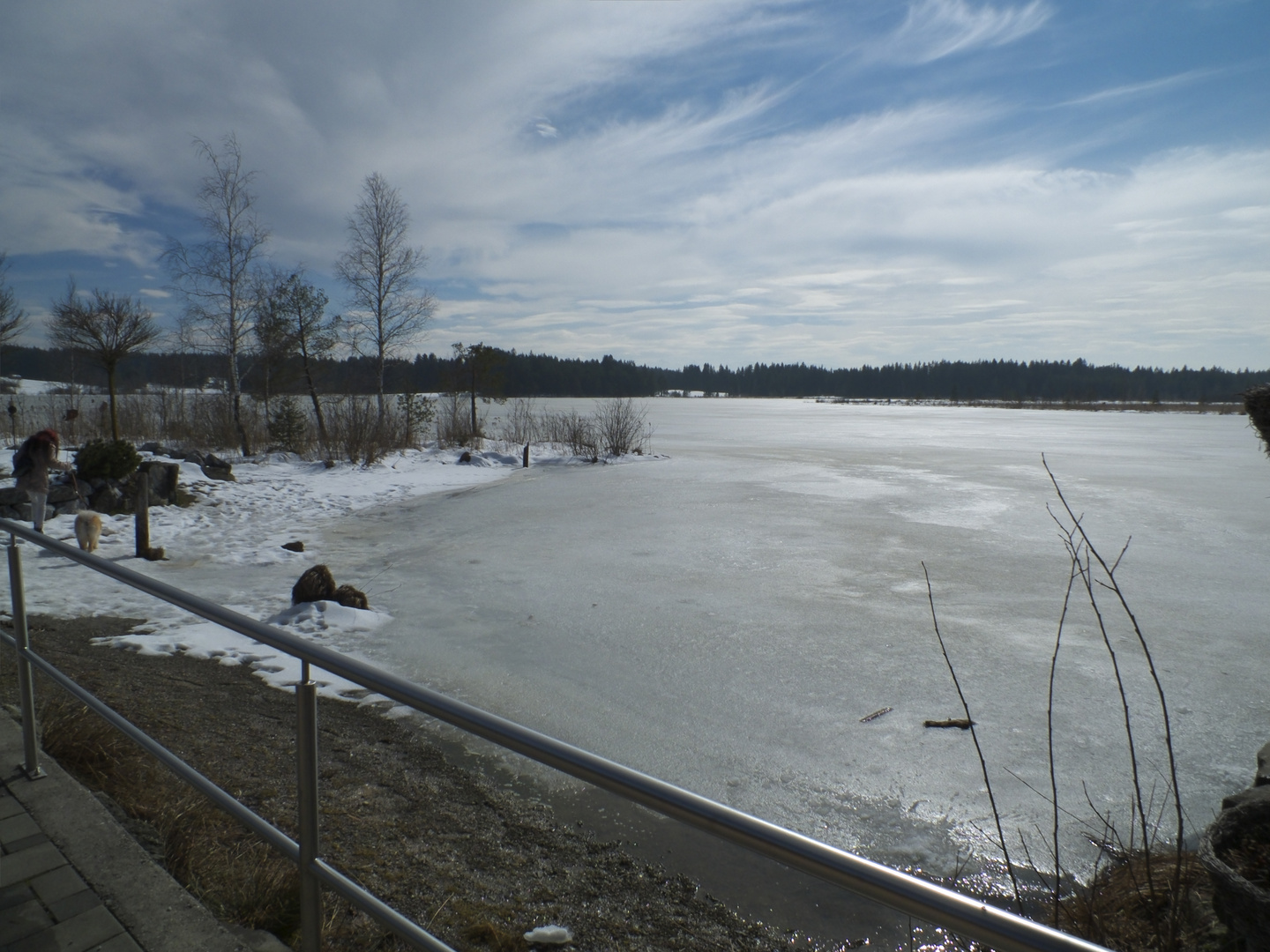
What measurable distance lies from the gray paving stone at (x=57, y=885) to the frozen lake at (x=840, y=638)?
104 inches

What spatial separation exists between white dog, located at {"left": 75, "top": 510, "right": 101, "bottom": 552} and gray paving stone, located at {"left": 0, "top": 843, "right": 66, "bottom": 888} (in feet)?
24.4

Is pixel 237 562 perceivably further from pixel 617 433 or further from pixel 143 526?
pixel 617 433

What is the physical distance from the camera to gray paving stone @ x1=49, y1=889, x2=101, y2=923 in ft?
6.72

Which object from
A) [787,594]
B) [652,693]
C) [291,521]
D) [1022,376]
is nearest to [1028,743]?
[652,693]

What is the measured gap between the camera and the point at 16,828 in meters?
2.46

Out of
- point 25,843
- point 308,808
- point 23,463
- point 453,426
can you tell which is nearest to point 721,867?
point 308,808

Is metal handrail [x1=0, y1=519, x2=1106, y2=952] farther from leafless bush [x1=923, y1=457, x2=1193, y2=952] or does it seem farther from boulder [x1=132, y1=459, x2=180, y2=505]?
boulder [x1=132, y1=459, x2=180, y2=505]

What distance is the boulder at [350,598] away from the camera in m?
6.86

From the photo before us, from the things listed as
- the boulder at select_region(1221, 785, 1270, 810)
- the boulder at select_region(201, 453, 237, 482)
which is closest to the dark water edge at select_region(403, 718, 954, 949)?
the boulder at select_region(1221, 785, 1270, 810)

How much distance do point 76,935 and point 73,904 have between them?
0.16 metres

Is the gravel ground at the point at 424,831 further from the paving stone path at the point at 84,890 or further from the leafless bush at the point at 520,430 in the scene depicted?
the leafless bush at the point at 520,430

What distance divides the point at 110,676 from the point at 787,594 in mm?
5622

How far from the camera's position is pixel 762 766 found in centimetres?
421

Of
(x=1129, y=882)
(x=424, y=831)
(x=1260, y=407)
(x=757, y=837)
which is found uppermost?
(x=1260, y=407)
